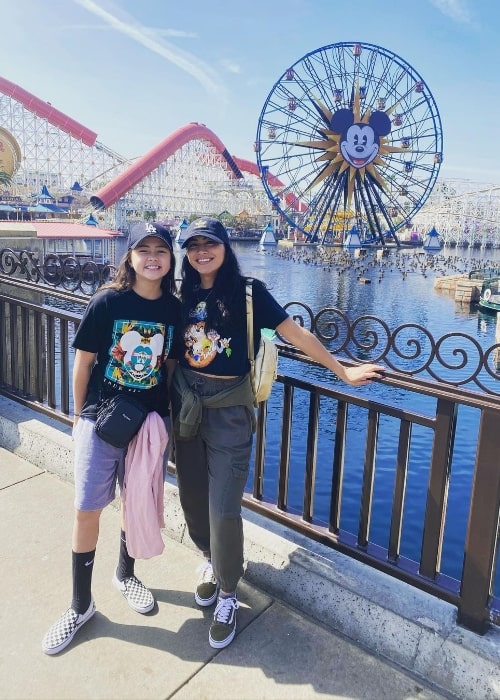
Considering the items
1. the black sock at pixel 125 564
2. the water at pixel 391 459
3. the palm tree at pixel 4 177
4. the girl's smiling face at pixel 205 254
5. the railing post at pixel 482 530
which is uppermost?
the palm tree at pixel 4 177

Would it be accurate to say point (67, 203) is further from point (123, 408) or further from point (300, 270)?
point (123, 408)

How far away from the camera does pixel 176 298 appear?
1.96 metres

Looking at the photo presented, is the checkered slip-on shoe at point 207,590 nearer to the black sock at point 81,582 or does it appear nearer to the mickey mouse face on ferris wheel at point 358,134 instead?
the black sock at point 81,582

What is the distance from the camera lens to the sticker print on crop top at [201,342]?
1.86 metres

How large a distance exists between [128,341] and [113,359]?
0.08m

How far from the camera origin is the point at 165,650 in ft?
5.86

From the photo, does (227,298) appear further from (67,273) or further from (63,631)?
(67,273)

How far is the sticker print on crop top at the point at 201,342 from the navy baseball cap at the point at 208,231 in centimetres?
22

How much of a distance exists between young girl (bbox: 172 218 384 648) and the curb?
232 mm

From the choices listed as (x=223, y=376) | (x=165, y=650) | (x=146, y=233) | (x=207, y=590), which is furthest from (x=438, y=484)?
(x=146, y=233)

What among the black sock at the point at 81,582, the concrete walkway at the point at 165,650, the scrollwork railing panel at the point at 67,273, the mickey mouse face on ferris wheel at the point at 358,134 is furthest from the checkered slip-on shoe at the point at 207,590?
the mickey mouse face on ferris wheel at the point at 358,134

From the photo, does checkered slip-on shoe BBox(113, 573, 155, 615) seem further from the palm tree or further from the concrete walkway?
the palm tree

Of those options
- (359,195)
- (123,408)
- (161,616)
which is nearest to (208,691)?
(161,616)

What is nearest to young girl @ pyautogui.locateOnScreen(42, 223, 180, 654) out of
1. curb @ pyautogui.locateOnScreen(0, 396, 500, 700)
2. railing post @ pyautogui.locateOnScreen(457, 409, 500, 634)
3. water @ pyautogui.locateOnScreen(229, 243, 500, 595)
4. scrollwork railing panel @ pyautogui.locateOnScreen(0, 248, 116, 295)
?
curb @ pyautogui.locateOnScreen(0, 396, 500, 700)
